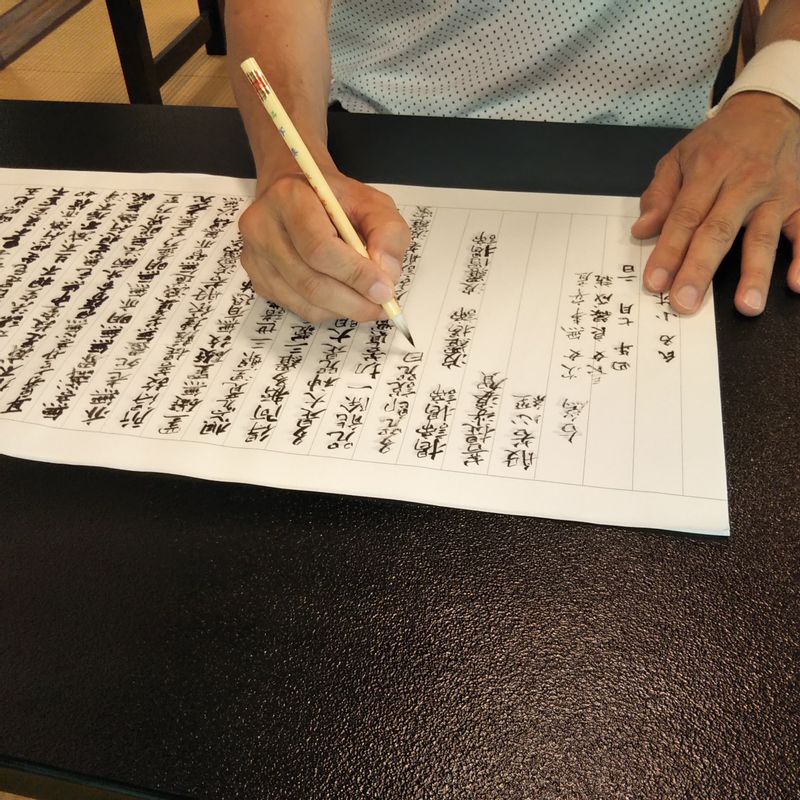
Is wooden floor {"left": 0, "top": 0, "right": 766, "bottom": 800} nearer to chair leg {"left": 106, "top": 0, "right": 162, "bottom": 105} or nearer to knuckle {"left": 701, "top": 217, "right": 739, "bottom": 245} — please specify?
chair leg {"left": 106, "top": 0, "right": 162, "bottom": 105}

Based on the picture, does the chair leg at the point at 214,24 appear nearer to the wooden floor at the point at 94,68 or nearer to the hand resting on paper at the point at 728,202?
the wooden floor at the point at 94,68

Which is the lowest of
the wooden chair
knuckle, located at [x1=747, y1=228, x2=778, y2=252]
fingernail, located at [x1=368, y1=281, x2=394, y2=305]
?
the wooden chair

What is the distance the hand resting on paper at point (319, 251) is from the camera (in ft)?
1.53

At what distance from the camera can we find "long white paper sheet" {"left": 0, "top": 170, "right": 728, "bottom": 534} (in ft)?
1.31

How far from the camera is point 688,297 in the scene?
1.59 ft

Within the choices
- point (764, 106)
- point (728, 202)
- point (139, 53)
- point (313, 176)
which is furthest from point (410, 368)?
point (139, 53)

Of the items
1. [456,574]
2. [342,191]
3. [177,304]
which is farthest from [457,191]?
[456,574]

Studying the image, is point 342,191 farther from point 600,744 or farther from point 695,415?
point 600,744

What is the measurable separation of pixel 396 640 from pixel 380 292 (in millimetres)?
211

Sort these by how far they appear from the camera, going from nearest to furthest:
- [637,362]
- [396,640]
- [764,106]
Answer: [396,640] < [637,362] < [764,106]

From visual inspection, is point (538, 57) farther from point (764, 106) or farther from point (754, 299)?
point (754, 299)

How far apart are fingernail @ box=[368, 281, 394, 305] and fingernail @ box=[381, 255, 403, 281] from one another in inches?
0.8

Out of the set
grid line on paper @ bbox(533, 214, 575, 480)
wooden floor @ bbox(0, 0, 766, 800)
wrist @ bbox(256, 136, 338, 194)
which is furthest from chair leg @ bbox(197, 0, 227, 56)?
grid line on paper @ bbox(533, 214, 575, 480)

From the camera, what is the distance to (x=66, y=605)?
372mm
